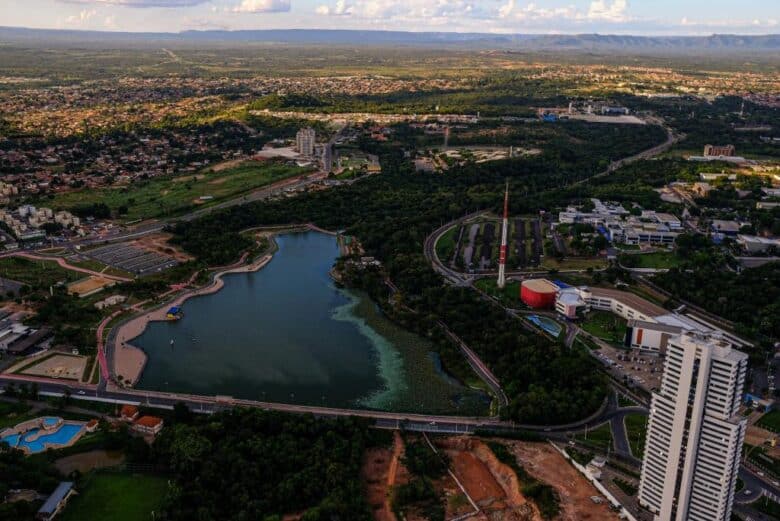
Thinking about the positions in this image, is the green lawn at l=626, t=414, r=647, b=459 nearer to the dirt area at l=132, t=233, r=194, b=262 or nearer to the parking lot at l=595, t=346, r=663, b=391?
the parking lot at l=595, t=346, r=663, b=391

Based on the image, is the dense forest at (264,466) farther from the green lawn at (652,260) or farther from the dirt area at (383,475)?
the green lawn at (652,260)

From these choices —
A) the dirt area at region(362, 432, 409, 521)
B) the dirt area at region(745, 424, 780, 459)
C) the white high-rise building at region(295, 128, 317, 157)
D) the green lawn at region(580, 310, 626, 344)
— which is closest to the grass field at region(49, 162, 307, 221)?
the white high-rise building at region(295, 128, 317, 157)

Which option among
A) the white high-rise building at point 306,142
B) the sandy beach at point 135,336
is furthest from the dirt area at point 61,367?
the white high-rise building at point 306,142

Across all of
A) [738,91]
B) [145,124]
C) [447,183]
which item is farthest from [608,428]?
[738,91]

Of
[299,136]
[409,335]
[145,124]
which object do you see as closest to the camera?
[409,335]

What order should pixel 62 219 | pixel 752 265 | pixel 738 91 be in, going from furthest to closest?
pixel 738 91 < pixel 62 219 < pixel 752 265

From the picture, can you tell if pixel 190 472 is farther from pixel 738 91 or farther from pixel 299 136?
pixel 738 91
